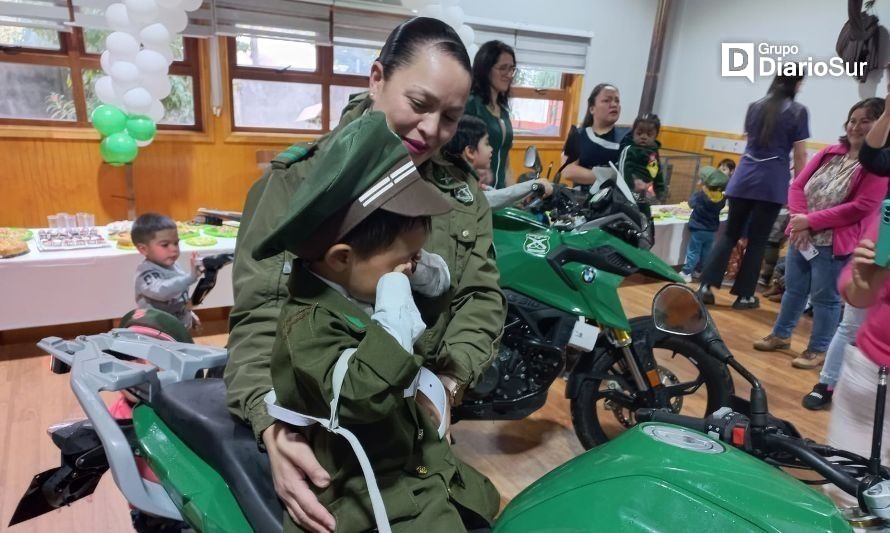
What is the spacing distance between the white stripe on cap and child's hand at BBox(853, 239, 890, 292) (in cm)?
116

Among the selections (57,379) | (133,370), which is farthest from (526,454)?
(57,379)

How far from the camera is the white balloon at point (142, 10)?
10.2 ft

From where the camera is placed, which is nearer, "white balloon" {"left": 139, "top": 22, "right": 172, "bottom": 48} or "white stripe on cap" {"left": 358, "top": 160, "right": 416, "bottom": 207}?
"white stripe on cap" {"left": 358, "top": 160, "right": 416, "bottom": 207}

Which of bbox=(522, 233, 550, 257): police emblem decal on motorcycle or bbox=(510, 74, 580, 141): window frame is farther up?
bbox=(510, 74, 580, 141): window frame

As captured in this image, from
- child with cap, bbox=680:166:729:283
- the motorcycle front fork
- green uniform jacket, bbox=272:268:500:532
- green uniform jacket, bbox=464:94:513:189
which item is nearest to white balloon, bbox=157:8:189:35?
green uniform jacket, bbox=464:94:513:189

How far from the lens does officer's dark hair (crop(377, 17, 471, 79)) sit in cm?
101

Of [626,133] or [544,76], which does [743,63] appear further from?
[626,133]

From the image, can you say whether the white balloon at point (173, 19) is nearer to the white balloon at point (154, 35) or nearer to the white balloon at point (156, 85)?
the white balloon at point (154, 35)

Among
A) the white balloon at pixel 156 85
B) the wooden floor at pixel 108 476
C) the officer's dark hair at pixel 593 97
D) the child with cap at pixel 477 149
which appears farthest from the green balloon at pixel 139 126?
the officer's dark hair at pixel 593 97

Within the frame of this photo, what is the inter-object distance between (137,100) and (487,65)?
82.2 inches

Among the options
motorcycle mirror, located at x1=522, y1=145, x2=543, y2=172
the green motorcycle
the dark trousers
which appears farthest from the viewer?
the dark trousers

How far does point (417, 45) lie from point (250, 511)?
0.84 m

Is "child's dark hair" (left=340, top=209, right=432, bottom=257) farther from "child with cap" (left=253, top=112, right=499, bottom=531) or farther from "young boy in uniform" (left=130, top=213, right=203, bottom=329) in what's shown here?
"young boy in uniform" (left=130, top=213, right=203, bottom=329)

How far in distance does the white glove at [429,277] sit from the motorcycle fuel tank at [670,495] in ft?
1.13
